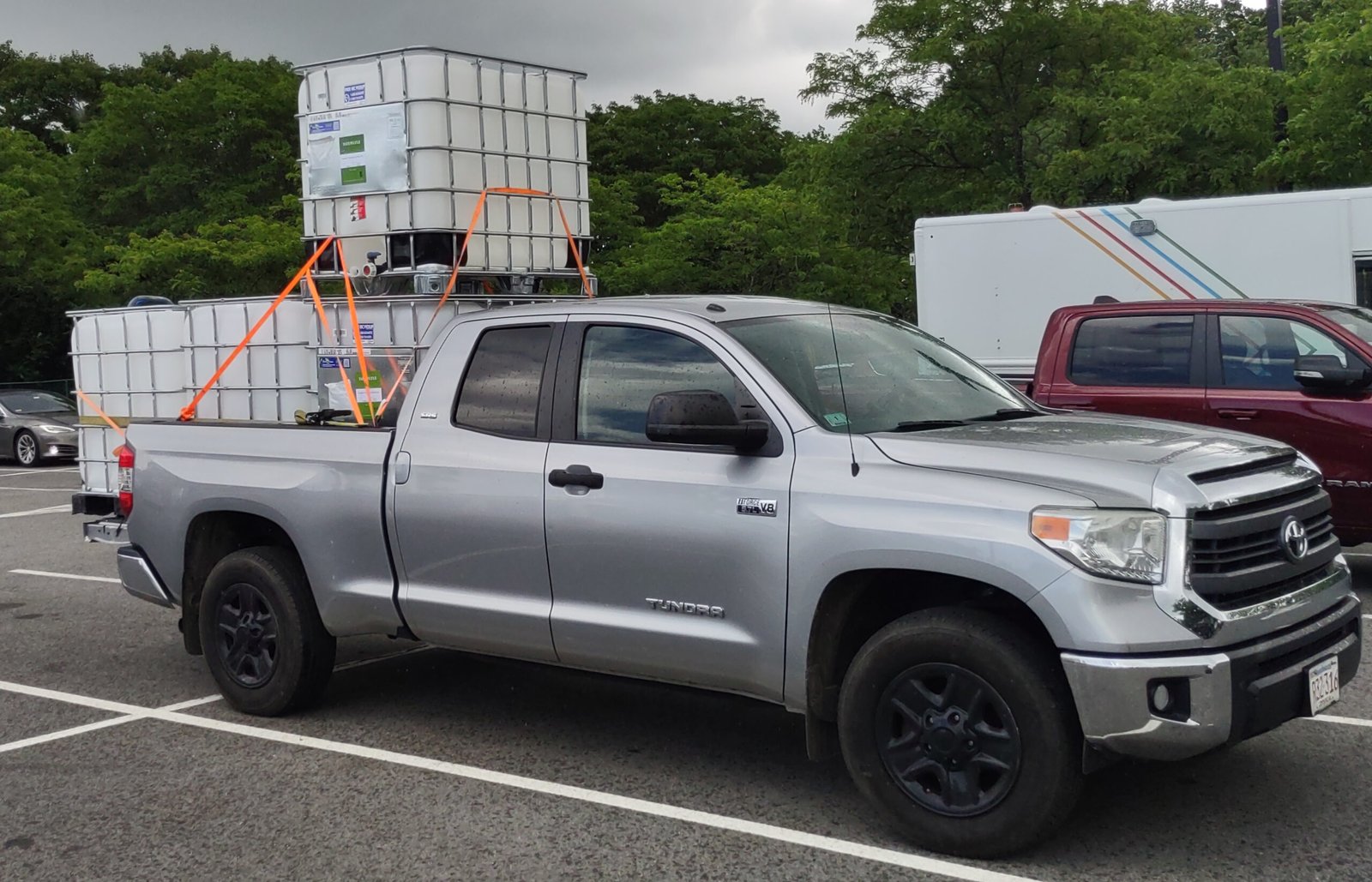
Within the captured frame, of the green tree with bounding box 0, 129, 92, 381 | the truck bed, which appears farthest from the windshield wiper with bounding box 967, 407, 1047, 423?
the green tree with bounding box 0, 129, 92, 381

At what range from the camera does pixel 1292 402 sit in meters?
8.62

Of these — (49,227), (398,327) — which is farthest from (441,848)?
(49,227)

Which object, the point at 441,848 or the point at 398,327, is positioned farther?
the point at 398,327

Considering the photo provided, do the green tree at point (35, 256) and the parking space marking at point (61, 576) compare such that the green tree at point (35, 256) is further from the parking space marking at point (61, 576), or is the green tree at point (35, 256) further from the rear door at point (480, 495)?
the rear door at point (480, 495)

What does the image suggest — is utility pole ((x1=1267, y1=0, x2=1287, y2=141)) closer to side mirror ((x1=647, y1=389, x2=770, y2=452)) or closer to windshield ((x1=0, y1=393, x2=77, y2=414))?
side mirror ((x1=647, y1=389, x2=770, y2=452))

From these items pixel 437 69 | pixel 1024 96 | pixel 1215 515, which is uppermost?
pixel 1024 96

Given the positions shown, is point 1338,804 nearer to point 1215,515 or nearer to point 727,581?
point 1215,515

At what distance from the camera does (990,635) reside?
14.6ft

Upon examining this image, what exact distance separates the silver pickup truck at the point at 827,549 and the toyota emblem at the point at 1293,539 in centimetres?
1

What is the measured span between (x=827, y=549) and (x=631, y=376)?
1.25 meters

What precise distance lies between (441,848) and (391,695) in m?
2.37

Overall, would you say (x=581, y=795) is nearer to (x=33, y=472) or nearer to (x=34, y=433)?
(x=33, y=472)

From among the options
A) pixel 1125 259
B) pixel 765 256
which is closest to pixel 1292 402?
pixel 1125 259

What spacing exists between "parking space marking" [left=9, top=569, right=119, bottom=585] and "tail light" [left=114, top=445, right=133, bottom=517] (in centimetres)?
387
